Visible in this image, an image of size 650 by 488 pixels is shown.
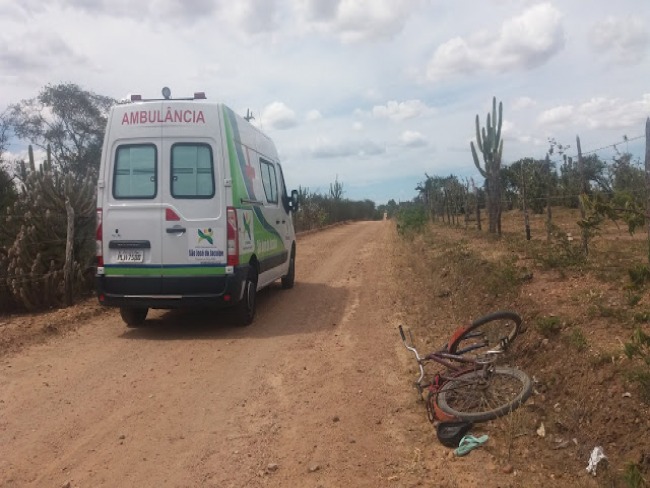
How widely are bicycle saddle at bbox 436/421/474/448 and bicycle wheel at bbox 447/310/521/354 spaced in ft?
3.21

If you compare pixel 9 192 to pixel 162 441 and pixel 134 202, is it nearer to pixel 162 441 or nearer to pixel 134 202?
pixel 134 202

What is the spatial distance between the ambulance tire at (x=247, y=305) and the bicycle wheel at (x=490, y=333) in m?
3.01

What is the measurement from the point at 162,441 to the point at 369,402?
66.8 inches

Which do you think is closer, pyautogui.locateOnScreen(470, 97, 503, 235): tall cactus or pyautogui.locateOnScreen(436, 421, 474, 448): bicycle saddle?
pyautogui.locateOnScreen(436, 421, 474, 448): bicycle saddle

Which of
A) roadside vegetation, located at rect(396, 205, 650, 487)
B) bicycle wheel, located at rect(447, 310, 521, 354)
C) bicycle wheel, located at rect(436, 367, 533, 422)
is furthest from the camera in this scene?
bicycle wheel, located at rect(447, 310, 521, 354)

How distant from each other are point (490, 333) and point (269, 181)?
193 inches

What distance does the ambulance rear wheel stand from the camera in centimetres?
794

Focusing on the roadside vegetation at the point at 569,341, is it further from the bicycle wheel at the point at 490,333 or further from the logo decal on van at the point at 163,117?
the logo decal on van at the point at 163,117

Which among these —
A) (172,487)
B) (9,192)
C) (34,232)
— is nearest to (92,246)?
(34,232)

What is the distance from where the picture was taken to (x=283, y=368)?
6035 mm

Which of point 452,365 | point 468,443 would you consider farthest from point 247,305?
point 468,443

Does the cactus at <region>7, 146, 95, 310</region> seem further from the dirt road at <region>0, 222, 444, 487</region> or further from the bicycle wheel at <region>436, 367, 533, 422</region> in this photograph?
the bicycle wheel at <region>436, 367, 533, 422</region>

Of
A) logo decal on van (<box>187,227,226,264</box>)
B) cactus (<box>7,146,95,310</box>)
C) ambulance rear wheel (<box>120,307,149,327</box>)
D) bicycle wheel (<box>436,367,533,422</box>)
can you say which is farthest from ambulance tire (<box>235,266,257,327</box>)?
bicycle wheel (<box>436,367,533,422</box>)

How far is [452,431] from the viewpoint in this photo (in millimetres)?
4125
